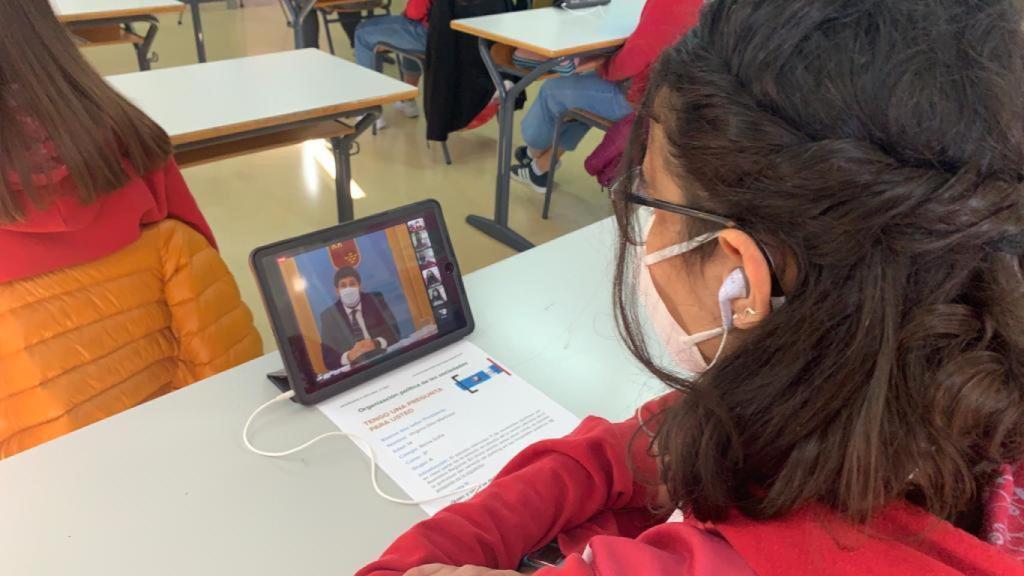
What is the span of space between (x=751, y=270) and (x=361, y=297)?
1.83ft

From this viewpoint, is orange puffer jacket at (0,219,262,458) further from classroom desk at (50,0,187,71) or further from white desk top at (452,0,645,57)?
classroom desk at (50,0,187,71)

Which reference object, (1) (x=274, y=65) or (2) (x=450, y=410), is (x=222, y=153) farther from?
(2) (x=450, y=410)

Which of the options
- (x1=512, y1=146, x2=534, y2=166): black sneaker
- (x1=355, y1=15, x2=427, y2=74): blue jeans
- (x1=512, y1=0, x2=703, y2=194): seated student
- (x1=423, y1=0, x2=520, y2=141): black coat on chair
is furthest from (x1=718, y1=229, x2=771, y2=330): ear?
(x1=355, y1=15, x2=427, y2=74): blue jeans

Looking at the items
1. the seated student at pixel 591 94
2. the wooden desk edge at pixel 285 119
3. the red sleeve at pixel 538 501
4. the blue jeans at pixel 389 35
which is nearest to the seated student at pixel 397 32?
the blue jeans at pixel 389 35

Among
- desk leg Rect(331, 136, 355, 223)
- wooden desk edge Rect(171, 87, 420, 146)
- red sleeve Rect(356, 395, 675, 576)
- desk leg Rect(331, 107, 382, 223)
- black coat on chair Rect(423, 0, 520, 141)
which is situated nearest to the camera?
red sleeve Rect(356, 395, 675, 576)

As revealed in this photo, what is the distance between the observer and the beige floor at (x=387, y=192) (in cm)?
263

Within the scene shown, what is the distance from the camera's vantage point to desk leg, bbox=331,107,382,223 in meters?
1.95

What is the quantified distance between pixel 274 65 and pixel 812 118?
6.21ft

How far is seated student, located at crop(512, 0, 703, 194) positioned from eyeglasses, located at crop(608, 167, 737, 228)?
1.18m

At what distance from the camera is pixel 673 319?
0.64m

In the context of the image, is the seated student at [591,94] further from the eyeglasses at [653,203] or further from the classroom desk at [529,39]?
→ the eyeglasses at [653,203]

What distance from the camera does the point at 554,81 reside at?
8.70 ft

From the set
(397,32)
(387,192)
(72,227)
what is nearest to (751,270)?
(72,227)

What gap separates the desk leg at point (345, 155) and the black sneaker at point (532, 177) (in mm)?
1122
